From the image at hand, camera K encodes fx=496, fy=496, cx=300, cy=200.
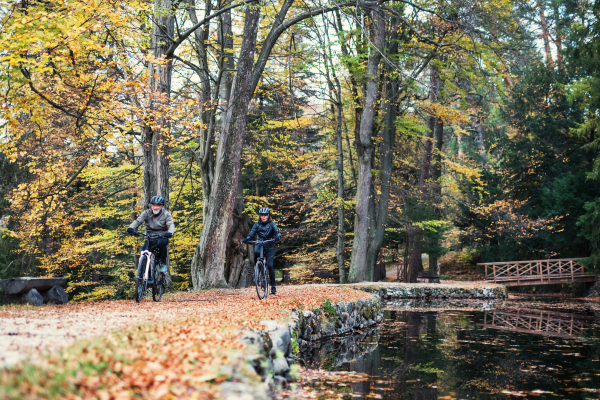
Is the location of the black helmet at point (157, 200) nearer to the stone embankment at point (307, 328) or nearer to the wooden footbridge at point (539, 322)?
the stone embankment at point (307, 328)

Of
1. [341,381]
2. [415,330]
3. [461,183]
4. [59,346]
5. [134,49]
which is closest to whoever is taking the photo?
[59,346]

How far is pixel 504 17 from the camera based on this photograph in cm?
1588

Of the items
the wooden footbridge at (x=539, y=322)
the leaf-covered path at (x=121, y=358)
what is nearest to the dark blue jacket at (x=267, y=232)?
the leaf-covered path at (x=121, y=358)

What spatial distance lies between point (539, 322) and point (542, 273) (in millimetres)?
14120

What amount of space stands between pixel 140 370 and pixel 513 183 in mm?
28086

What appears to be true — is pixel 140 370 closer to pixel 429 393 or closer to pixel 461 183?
pixel 429 393

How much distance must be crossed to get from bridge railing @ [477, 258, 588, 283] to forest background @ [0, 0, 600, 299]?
35.1 inches

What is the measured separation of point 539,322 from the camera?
11828mm

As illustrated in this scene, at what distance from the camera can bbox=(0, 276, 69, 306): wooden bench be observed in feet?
31.0

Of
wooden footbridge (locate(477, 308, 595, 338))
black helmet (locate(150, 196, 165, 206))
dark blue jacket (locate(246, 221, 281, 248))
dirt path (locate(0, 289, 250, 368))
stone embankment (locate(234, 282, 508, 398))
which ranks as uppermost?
black helmet (locate(150, 196, 165, 206))

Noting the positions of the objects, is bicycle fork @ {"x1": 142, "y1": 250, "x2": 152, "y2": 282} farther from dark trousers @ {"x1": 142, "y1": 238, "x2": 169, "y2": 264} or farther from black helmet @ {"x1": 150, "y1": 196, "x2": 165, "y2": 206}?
black helmet @ {"x1": 150, "y1": 196, "x2": 165, "y2": 206}

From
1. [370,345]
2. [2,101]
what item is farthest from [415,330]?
[2,101]

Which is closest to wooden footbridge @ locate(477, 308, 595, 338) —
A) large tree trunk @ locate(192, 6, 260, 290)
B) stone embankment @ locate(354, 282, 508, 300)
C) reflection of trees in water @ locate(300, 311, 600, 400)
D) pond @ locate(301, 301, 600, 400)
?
pond @ locate(301, 301, 600, 400)

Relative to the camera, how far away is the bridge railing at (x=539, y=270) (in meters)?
23.6
